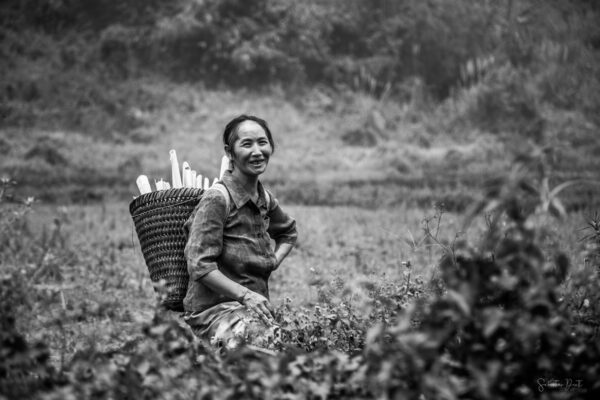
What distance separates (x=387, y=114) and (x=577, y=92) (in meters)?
5.06

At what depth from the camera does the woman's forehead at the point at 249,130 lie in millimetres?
3233

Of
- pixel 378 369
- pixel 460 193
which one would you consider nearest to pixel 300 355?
pixel 378 369

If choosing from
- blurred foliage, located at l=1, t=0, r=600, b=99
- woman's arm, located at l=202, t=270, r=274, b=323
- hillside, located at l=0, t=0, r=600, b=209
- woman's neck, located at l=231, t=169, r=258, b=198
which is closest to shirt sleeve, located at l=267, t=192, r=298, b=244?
woman's neck, located at l=231, t=169, r=258, b=198

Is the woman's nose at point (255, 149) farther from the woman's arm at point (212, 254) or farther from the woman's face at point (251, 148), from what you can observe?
the woman's arm at point (212, 254)

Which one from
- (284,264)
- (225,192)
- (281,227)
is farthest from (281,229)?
(284,264)

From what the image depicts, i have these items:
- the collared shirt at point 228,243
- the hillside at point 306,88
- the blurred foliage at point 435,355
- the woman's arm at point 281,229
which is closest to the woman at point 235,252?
the collared shirt at point 228,243

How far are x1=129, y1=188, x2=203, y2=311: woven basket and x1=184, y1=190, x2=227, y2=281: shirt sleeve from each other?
0.46 ft

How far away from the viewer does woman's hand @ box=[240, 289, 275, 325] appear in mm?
2896

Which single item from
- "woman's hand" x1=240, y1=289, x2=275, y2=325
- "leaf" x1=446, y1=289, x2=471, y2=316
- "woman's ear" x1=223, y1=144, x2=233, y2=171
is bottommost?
"woman's hand" x1=240, y1=289, x2=275, y2=325

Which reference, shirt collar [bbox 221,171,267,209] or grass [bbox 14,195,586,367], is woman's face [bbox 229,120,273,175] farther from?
grass [bbox 14,195,586,367]

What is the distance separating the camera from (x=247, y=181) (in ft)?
10.8

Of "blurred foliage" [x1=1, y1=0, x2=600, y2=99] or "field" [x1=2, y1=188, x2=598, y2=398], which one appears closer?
"field" [x1=2, y1=188, x2=598, y2=398]

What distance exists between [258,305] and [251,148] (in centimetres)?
78

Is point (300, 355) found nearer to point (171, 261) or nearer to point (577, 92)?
point (171, 261)
